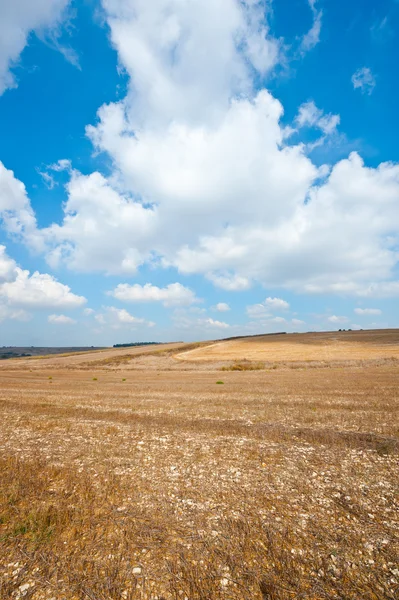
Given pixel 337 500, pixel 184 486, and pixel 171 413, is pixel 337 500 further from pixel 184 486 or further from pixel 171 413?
pixel 171 413

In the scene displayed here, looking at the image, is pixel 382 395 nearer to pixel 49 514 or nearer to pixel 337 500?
pixel 337 500

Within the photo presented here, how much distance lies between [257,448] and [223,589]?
8.52 m

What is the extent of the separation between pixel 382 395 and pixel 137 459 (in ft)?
77.0

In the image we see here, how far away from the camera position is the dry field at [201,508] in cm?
620

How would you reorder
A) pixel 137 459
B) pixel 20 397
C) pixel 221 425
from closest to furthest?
pixel 137 459, pixel 221 425, pixel 20 397

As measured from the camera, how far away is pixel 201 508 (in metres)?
8.95

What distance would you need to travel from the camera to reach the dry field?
20.4 feet

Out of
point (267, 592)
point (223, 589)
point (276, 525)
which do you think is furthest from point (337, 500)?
point (223, 589)

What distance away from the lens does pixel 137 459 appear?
1285 centimetres

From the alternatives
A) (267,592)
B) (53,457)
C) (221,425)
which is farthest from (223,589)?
(221,425)

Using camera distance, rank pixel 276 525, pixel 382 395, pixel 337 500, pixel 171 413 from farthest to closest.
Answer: pixel 382 395
pixel 171 413
pixel 337 500
pixel 276 525

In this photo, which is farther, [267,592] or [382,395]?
[382,395]

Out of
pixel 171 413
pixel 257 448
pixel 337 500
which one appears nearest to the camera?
pixel 337 500

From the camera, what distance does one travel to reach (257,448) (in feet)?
46.3
